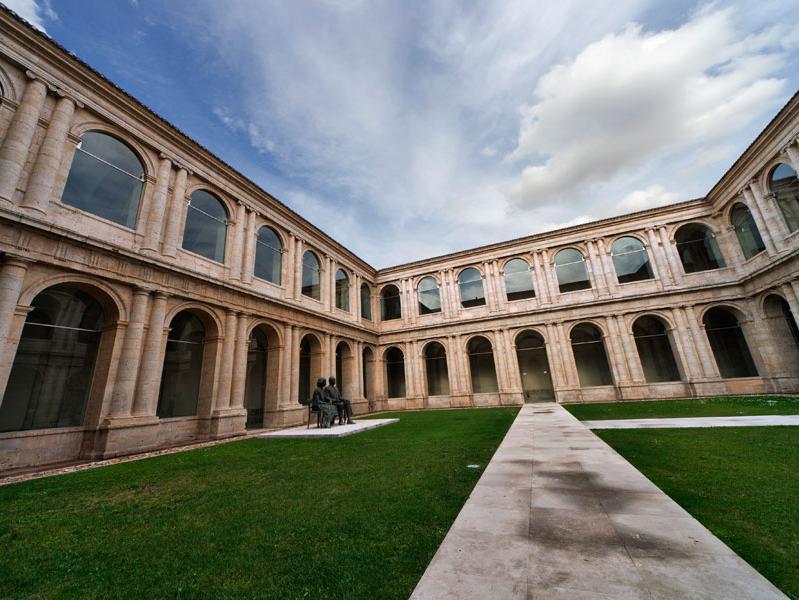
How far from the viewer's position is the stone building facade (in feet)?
31.4

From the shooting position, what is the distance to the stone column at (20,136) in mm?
8672

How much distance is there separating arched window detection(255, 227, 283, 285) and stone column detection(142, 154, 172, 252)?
432 cm

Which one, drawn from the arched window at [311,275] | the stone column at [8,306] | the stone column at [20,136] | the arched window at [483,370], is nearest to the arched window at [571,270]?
the arched window at [483,370]

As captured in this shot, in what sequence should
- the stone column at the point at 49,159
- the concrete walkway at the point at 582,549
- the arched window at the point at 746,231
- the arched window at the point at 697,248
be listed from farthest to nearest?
the arched window at the point at 697,248
the arched window at the point at 746,231
the stone column at the point at 49,159
the concrete walkway at the point at 582,549

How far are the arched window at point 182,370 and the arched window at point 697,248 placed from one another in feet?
88.4

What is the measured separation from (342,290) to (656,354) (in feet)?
71.1

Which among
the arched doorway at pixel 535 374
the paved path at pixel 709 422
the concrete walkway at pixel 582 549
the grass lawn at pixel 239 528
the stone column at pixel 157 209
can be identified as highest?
the stone column at pixel 157 209

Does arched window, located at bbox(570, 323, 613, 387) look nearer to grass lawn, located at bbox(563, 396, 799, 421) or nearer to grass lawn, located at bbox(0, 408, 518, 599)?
grass lawn, located at bbox(563, 396, 799, 421)

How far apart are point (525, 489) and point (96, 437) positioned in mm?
11446

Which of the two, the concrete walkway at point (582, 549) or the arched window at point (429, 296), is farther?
the arched window at point (429, 296)

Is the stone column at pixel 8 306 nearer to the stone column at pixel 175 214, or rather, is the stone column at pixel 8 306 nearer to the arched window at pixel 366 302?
the stone column at pixel 175 214

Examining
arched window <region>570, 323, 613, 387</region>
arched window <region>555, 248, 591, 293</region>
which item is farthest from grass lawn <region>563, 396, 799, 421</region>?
→ arched window <region>555, 248, 591, 293</region>

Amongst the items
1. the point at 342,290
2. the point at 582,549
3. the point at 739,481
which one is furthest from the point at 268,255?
the point at 739,481

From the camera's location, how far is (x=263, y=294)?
1537 centimetres
